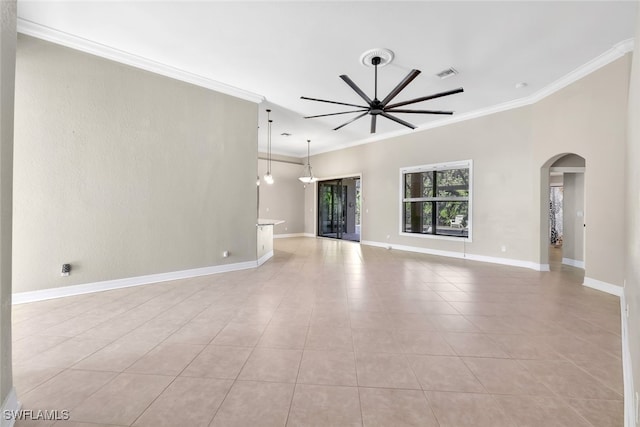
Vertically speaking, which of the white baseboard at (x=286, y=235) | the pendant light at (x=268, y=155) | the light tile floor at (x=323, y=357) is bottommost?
the light tile floor at (x=323, y=357)

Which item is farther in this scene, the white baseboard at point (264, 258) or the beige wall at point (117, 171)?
the white baseboard at point (264, 258)

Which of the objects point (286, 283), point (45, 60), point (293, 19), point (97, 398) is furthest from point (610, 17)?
point (45, 60)

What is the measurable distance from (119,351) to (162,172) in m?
2.84

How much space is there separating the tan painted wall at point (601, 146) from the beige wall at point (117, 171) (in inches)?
225

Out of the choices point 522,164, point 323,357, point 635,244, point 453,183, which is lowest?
point 323,357

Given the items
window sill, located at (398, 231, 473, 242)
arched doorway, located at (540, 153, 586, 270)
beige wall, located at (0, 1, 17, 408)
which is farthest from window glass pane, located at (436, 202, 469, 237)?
beige wall, located at (0, 1, 17, 408)

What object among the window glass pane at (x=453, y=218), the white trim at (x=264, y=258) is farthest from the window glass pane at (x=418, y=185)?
the white trim at (x=264, y=258)

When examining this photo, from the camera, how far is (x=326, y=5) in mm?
2938

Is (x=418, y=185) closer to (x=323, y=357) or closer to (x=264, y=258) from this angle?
(x=264, y=258)

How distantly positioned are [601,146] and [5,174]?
6.44m

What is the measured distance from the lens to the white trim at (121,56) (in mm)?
3332

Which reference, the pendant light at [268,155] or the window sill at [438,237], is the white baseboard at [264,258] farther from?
the window sill at [438,237]

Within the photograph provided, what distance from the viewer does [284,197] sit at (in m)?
10.6

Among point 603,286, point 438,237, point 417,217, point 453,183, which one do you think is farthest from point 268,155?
point 603,286
